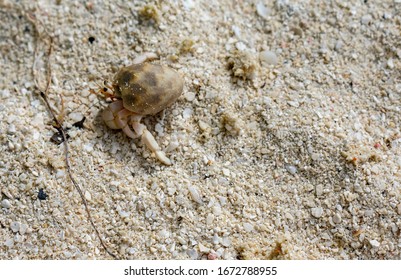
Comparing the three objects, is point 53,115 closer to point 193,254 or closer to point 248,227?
point 193,254

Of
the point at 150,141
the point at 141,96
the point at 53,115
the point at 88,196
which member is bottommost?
the point at 88,196

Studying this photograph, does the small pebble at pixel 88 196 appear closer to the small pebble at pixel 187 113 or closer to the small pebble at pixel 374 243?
the small pebble at pixel 187 113

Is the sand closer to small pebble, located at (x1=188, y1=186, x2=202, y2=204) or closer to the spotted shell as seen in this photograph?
small pebble, located at (x1=188, y1=186, x2=202, y2=204)

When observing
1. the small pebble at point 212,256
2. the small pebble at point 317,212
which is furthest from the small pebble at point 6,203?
the small pebble at point 317,212

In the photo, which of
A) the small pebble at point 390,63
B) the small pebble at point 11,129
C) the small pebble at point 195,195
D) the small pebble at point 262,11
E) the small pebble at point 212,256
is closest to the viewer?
the small pebble at point 212,256

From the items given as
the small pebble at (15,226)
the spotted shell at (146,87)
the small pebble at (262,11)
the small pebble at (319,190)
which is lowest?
the small pebble at (15,226)

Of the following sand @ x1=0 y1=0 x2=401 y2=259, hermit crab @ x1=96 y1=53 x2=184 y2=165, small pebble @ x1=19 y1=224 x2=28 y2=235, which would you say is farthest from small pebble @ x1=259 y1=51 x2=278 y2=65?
small pebble @ x1=19 y1=224 x2=28 y2=235

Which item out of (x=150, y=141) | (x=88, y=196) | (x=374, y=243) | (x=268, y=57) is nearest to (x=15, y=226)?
(x=88, y=196)
